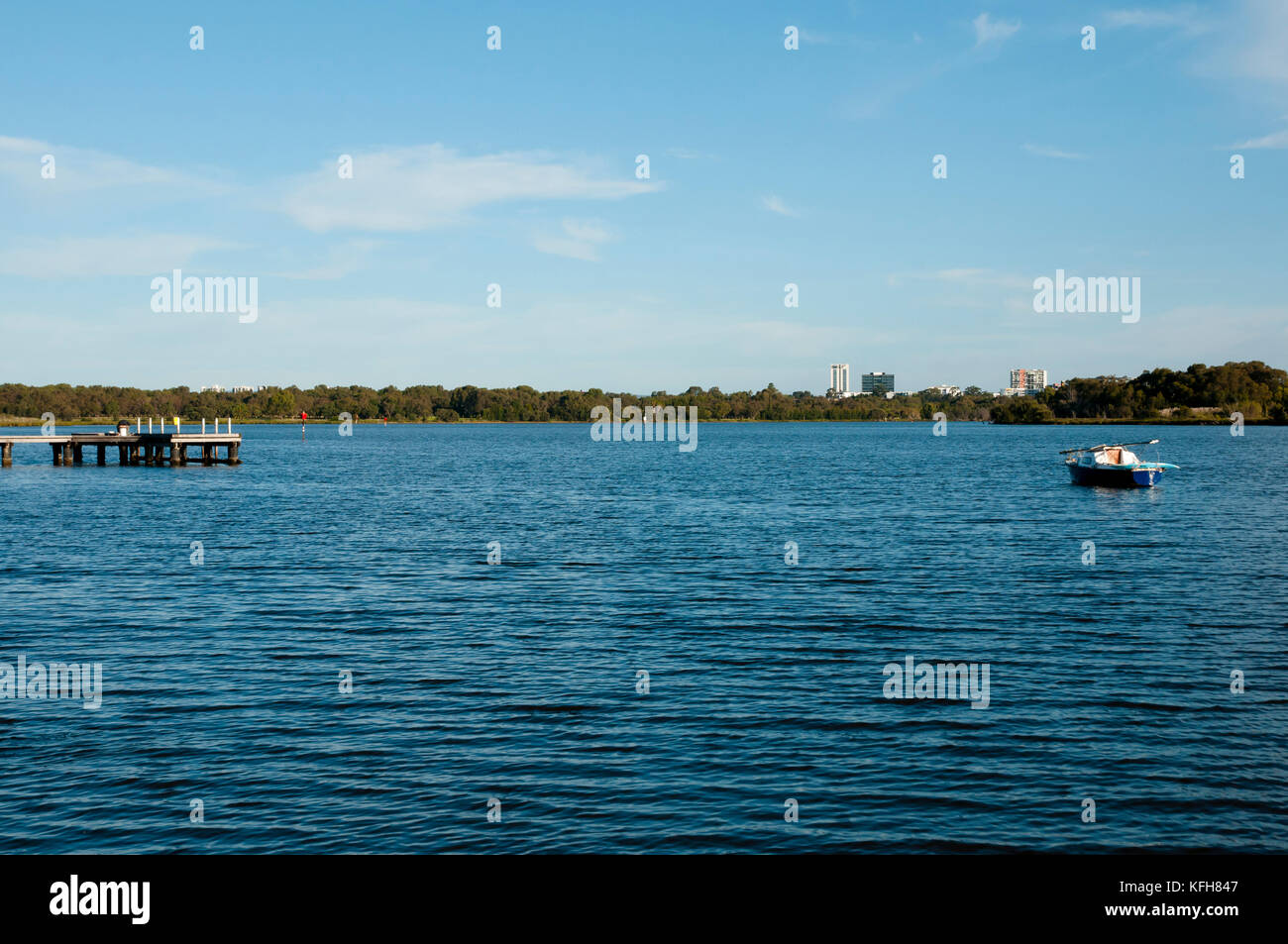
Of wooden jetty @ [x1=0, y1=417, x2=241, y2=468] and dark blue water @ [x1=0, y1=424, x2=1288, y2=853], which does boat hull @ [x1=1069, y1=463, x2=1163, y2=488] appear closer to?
dark blue water @ [x1=0, y1=424, x2=1288, y2=853]

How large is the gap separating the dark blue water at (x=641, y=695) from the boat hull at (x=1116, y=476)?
30.7 metres

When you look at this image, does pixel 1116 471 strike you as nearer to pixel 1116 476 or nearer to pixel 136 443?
pixel 1116 476

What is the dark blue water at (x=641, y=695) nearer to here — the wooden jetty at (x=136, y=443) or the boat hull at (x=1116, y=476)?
the boat hull at (x=1116, y=476)

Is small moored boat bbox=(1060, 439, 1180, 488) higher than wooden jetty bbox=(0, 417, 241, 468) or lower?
lower

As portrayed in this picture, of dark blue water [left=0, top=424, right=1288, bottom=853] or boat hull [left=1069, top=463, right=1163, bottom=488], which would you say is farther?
boat hull [left=1069, top=463, right=1163, bottom=488]

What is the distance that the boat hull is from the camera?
89.3 meters

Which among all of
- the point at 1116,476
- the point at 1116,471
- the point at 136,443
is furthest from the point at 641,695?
the point at 136,443

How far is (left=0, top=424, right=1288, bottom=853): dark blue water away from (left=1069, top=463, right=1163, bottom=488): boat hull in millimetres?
30748

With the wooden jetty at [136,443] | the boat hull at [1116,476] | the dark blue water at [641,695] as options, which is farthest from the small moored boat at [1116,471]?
the wooden jetty at [136,443]

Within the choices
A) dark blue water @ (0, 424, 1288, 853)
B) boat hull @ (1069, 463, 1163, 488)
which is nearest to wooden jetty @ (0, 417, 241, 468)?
dark blue water @ (0, 424, 1288, 853)

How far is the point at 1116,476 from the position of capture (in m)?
91.0

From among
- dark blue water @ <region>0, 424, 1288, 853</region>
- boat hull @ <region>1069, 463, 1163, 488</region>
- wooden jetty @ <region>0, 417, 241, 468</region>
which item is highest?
wooden jetty @ <region>0, 417, 241, 468</region>

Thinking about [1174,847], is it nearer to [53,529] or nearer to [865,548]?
[865,548]
